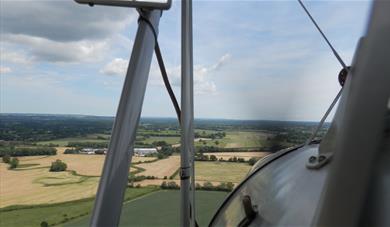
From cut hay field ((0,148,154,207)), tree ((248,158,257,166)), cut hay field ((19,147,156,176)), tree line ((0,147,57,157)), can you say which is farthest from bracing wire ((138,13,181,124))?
cut hay field ((0,148,154,207))

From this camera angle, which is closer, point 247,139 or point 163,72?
point 247,139

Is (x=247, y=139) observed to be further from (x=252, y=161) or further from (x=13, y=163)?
(x=13, y=163)

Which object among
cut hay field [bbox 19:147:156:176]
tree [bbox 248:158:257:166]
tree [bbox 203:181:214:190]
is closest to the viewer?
tree [bbox 248:158:257:166]

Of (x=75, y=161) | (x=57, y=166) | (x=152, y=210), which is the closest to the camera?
(x=75, y=161)

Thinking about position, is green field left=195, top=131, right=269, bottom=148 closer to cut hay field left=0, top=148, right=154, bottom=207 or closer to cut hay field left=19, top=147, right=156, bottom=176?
cut hay field left=19, top=147, right=156, bottom=176

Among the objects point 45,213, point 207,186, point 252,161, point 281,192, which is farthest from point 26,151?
point 281,192

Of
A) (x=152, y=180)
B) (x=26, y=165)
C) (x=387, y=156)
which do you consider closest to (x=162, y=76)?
(x=387, y=156)

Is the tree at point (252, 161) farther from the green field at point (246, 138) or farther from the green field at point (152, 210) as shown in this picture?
the green field at point (152, 210)

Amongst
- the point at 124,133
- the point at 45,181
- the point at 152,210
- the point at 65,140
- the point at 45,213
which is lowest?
the point at 45,213
